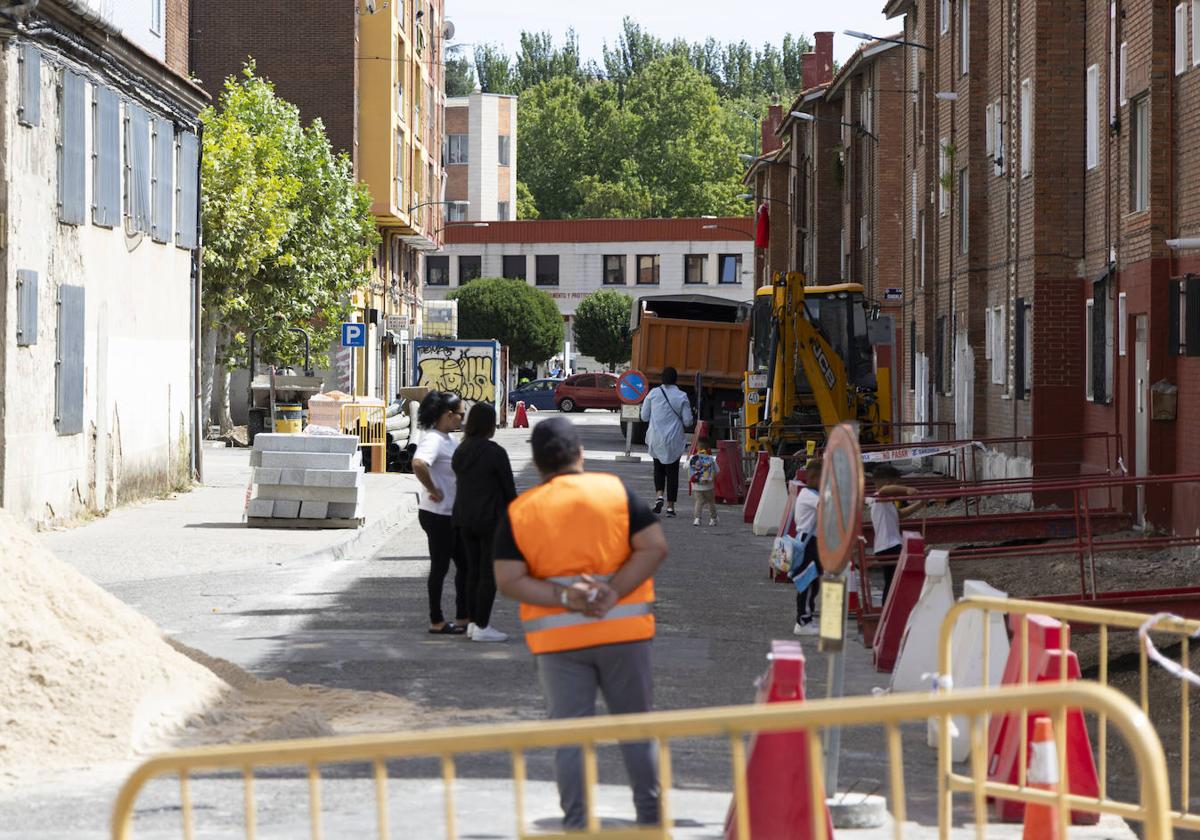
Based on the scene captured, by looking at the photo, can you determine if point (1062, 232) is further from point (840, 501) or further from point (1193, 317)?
point (840, 501)

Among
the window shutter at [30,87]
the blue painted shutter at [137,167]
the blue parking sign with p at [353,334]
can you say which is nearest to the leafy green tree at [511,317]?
the blue parking sign with p at [353,334]

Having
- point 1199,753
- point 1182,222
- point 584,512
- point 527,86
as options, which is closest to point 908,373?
point 1182,222

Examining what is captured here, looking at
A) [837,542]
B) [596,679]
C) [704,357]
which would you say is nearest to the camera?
[596,679]

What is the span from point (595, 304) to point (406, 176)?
1216 inches

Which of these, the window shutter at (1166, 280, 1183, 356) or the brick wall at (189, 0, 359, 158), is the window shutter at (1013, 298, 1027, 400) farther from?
the brick wall at (189, 0, 359, 158)

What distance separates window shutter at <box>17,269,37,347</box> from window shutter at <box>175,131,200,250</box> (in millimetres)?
8297

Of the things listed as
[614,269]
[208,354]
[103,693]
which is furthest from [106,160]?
[614,269]

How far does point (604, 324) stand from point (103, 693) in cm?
8558

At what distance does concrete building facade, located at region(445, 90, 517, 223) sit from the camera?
104769 millimetres

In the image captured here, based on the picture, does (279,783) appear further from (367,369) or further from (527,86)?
(527,86)

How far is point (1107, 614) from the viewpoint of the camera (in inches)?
285

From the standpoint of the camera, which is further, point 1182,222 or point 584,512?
point 1182,222

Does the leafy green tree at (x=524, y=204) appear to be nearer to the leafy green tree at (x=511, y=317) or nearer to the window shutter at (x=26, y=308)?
the leafy green tree at (x=511, y=317)

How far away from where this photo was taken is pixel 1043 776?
644cm
